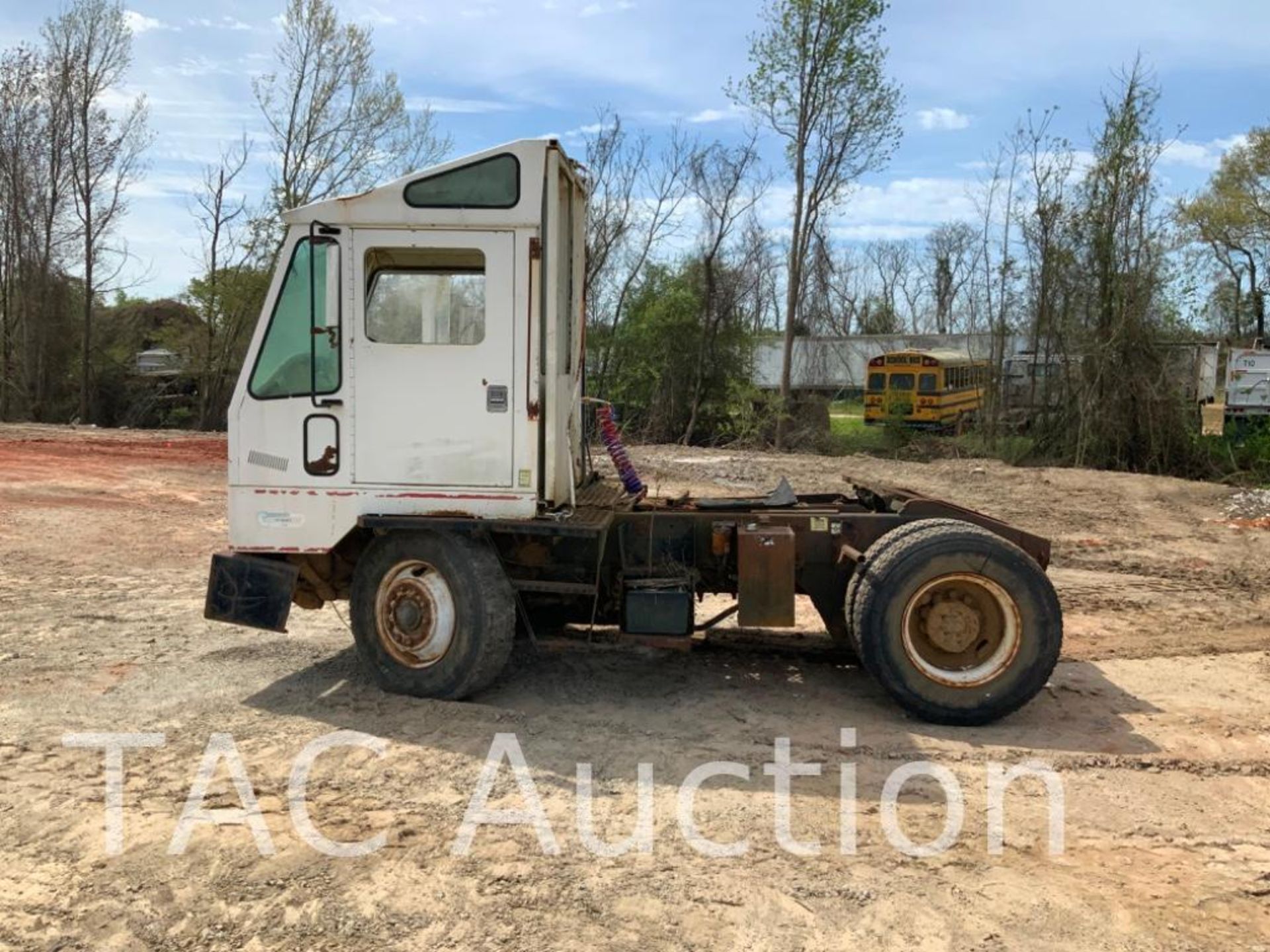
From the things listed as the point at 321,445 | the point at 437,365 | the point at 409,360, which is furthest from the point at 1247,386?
the point at 321,445

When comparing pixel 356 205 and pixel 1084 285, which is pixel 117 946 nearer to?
pixel 356 205

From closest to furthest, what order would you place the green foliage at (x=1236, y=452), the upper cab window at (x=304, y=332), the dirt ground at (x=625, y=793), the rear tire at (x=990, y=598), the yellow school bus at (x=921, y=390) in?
the dirt ground at (x=625, y=793), the rear tire at (x=990, y=598), the upper cab window at (x=304, y=332), the green foliage at (x=1236, y=452), the yellow school bus at (x=921, y=390)

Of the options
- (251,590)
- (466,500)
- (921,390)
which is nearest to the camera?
(466,500)

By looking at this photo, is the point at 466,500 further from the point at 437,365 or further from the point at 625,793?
the point at 625,793

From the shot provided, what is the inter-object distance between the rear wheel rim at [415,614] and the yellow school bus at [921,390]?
25486mm

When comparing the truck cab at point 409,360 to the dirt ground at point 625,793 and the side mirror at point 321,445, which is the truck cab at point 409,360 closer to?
the side mirror at point 321,445

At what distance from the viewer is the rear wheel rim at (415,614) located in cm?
559

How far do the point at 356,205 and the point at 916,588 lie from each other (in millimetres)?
3874

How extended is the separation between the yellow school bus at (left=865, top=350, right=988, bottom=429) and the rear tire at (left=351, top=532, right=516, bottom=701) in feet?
83.5

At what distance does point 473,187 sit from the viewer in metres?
5.39

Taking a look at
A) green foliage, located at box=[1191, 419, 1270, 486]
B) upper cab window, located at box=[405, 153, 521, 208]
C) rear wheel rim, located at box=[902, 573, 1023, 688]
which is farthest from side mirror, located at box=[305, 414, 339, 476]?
green foliage, located at box=[1191, 419, 1270, 486]

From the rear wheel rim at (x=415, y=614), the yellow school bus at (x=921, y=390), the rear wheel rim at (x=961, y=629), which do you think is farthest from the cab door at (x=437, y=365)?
the yellow school bus at (x=921, y=390)

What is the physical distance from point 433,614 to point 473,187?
8.13ft

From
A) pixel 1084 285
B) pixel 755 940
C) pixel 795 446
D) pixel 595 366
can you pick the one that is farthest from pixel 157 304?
pixel 755 940
